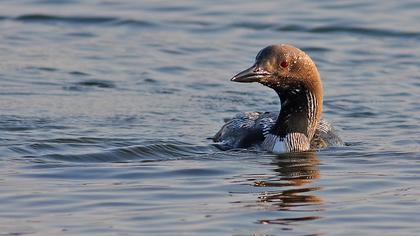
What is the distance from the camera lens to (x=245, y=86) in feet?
56.5

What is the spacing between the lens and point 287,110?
43.6 feet

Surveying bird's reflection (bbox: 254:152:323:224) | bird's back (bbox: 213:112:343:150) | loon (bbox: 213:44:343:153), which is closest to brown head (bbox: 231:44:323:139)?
loon (bbox: 213:44:343:153)

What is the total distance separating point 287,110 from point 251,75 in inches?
29.9

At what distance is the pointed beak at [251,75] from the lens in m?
12.6

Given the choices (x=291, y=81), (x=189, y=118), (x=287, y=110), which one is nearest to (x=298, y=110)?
(x=287, y=110)

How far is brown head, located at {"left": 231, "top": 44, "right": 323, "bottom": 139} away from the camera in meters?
12.9

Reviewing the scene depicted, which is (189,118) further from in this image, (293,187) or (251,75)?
(293,187)

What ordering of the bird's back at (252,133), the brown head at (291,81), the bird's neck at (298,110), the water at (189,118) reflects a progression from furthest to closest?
the bird's back at (252,133) < the bird's neck at (298,110) < the brown head at (291,81) < the water at (189,118)

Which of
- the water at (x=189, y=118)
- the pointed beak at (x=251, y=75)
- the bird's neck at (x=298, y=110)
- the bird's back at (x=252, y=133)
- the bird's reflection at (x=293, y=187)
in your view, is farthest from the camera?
the bird's back at (x=252, y=133)

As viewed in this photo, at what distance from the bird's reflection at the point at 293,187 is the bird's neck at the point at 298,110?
0.31 meters

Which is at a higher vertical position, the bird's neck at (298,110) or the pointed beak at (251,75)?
the pointed beak at (251,75)

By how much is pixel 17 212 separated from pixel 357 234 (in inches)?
102

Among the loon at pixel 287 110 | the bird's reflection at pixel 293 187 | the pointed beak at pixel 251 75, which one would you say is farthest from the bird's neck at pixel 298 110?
the pointed beak at pixel 251 75

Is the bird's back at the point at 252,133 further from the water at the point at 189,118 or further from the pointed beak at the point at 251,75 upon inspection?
the pointed beak at the point at 251,75
